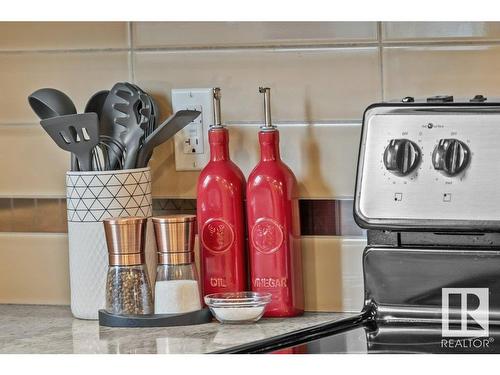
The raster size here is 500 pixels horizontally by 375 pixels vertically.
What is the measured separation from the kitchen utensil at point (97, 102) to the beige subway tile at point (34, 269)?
0.77 feet

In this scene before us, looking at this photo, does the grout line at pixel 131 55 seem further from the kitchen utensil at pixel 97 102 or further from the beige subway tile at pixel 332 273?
the beige subway tile at pixel 332 273

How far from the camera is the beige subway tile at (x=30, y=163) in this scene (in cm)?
190

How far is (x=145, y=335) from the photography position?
1.59 meters

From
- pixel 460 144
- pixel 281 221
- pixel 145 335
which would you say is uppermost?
pixel 460 144

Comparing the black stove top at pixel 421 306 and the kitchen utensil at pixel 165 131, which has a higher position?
the kitchen utensil at pixel 165 131

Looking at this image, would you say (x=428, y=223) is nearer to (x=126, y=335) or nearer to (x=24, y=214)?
(x=126, y=335)

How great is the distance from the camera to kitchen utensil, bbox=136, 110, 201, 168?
1.72 metres

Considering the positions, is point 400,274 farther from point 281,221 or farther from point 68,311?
point 68,311

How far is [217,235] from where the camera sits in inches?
67.7

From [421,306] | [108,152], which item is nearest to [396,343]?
[421,306]

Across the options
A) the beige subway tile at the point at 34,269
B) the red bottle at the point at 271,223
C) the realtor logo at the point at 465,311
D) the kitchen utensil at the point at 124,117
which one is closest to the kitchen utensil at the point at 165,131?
the kitchen utensil at the point at 124,117

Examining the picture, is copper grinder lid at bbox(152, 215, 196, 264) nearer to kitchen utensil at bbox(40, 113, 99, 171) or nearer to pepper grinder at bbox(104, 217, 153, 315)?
pepper grinder at bbox(104, 217, 153, 315)
